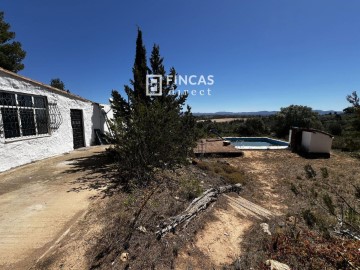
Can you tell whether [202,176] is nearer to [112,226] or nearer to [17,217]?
[112,226]

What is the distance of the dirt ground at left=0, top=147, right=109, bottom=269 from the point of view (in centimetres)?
321

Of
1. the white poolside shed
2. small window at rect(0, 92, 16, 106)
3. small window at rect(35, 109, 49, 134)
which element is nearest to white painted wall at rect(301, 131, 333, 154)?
the white poolside shed

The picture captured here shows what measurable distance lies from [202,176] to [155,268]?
512 centimetres

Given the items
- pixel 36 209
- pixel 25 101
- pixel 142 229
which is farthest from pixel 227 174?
pixel 25 101

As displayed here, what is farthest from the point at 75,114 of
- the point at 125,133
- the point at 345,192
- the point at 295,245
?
the point at 345,192

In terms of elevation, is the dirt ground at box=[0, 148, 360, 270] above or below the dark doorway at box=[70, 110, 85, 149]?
below

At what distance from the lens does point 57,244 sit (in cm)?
331

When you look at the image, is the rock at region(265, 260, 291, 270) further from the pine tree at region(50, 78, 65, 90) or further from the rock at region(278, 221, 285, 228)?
the pine tree at region(50, 78, 65, 90)

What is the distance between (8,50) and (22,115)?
12.2 meters

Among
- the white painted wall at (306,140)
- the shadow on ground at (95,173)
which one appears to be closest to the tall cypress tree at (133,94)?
the shadow on ground at (95,173)

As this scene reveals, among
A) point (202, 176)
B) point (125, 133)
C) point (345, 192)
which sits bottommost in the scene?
point (345, 192)

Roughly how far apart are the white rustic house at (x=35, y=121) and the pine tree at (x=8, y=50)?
8919 mm

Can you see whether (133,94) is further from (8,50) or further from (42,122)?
(8,50)

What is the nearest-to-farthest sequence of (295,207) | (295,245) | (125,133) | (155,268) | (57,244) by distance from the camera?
(155,268) → (57,244) → (295,245) → (125,133) → (295,207)
